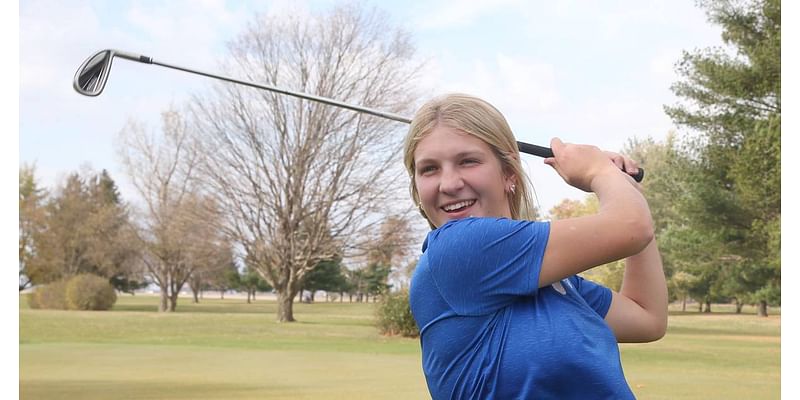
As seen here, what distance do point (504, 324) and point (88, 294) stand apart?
27.3 m

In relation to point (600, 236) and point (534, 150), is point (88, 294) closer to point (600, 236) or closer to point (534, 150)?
point (534, 150)

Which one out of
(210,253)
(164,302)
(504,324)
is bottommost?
(164,302)

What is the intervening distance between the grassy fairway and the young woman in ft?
24.2

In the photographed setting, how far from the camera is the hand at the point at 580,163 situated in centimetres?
133

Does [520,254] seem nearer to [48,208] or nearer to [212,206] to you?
[212,206]

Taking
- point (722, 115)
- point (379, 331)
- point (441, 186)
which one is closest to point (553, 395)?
point (441, 186)

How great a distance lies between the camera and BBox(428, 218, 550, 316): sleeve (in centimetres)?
121

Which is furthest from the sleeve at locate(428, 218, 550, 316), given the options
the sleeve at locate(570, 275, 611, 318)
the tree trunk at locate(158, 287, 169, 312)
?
the tree trunk at locate(158, 287, 169, 312)

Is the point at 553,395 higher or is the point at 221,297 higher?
the point at 553,395

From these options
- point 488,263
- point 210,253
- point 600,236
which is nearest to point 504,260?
point 488,263

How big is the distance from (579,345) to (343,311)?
2687 cm

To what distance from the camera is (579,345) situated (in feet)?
3.80

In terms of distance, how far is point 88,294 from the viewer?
26625 millimetres

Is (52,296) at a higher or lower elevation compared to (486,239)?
lower
